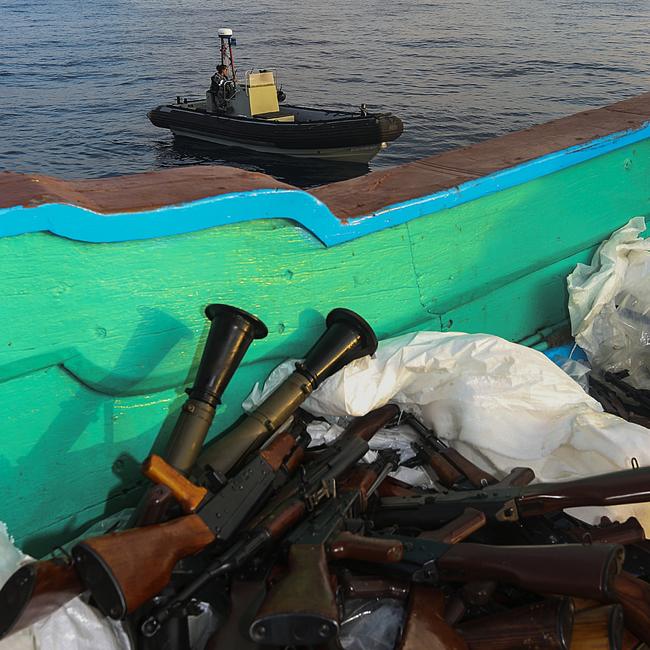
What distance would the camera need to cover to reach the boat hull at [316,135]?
14.5 meters

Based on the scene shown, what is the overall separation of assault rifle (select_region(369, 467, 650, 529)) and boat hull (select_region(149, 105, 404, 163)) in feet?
42.1

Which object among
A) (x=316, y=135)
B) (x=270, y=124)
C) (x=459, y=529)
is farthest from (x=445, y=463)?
(x=270, y=124)

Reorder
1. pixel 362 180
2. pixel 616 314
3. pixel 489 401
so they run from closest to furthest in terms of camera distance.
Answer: pixel 489 401 → pixel 362 180 → pixel 616 314

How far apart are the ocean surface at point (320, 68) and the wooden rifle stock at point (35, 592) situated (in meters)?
14.4

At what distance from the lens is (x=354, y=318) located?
259 centimetres

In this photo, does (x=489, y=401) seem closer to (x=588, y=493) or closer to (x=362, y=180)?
(x=588, y=493)

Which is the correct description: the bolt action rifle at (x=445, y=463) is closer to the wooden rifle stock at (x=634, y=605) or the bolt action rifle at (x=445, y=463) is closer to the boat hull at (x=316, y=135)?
the wooden rifle stock at (x=634, y=605)

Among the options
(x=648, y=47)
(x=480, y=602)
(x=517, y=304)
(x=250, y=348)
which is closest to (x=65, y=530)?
(x=250, y=348)

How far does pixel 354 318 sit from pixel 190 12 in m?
38.4

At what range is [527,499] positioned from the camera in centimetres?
213

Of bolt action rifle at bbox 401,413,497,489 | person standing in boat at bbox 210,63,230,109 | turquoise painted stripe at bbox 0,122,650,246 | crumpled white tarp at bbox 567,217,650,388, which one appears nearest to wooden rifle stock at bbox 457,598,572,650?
bolt action rifle at bbox 401,413,497,489

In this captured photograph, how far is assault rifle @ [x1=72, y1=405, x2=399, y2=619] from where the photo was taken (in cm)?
171

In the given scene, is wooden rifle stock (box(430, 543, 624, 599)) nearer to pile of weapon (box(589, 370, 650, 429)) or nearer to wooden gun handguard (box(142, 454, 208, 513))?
wooden gun handguard (box(142, 454, 208, 513))

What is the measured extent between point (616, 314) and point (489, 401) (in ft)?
3.89
